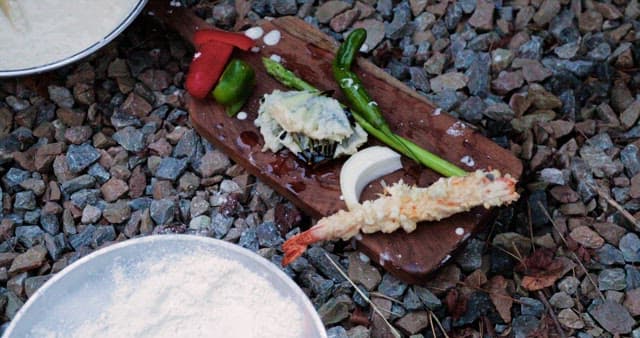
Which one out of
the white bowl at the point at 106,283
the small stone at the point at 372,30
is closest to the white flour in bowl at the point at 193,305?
the white bowl at the point at 106,283

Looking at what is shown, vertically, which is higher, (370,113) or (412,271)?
(370,113)

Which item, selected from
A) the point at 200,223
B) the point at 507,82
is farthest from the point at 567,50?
the point at 200,223

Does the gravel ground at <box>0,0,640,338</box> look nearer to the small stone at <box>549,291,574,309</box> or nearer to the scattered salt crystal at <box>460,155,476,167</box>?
the small stone at <box>549,291,574,309</box>

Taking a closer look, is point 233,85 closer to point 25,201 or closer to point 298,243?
point 298,243

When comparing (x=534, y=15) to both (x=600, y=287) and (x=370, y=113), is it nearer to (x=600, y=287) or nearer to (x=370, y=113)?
(x=370, y=113)

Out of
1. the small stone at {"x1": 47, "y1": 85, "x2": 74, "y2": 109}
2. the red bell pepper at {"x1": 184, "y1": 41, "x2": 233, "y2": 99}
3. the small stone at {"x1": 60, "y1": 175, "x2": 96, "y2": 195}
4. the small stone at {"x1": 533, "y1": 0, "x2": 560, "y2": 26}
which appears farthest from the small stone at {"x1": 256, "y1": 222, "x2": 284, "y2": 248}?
the small stone at {"x1": 533, "y1": 0, "x2": 560, "y2": 26}

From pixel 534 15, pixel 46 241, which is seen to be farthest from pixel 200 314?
pixel 534 15

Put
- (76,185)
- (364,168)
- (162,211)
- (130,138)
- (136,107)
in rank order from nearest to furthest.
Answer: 1. (364,168)
2. (162,211)
3. (76,185)
4. (130,138)
5. (136,107)
